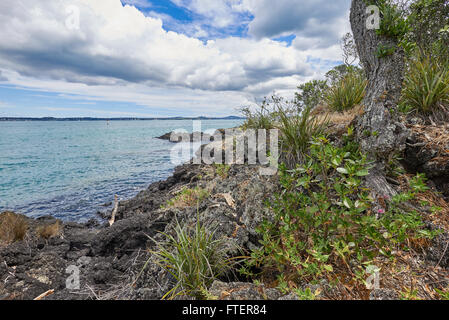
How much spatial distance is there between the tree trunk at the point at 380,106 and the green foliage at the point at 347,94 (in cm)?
235

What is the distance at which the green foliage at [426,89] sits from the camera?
3869 millimetres

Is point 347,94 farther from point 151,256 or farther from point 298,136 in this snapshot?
point 151,256

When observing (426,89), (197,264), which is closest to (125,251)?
(197,264)

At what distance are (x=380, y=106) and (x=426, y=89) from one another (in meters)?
1.67

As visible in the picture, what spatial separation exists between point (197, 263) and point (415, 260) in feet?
7.76

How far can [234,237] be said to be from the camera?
10.1 feet

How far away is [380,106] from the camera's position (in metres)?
3.25

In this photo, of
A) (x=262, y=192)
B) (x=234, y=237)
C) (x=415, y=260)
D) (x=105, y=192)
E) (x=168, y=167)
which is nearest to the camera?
(x=415, y=260)

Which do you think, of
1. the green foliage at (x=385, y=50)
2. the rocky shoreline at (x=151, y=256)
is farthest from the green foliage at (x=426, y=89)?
the green foliage at (x=385, y=50)

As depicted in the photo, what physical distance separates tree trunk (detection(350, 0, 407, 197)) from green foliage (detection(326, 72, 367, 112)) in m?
2.35

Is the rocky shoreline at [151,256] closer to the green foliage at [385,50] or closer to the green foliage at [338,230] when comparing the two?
the green foliage at [338,230]

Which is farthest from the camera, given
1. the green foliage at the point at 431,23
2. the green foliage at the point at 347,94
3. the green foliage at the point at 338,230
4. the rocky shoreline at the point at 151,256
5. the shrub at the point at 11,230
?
the green foliage at the point at 431,23
